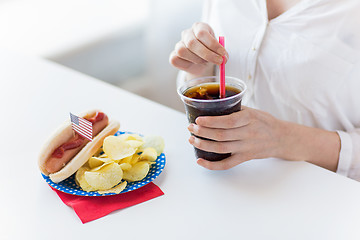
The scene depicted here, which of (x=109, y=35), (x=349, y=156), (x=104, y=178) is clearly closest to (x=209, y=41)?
(x=104, y=178)

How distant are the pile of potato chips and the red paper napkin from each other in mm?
23

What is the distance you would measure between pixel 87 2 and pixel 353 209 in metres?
1.86

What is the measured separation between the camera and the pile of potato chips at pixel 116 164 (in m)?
0.89

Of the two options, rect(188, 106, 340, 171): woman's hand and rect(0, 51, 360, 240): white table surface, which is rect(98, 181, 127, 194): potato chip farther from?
rect(188, 106, 340, 171): woman's hand

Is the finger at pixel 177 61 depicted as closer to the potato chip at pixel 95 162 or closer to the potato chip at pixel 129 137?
the potato chip at pixel 129 137

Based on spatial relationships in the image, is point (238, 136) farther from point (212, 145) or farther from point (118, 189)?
point (118, 189)

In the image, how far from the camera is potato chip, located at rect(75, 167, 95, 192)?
899mm

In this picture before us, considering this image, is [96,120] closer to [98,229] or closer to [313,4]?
[98,229]

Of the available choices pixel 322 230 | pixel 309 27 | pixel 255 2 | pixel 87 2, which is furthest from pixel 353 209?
pixel 87 2

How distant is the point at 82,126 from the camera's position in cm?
94

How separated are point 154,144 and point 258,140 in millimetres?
245

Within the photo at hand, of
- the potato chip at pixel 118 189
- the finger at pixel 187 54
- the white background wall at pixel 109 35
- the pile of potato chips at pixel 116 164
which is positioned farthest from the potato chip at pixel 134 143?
the white background wall at pixel 109 35

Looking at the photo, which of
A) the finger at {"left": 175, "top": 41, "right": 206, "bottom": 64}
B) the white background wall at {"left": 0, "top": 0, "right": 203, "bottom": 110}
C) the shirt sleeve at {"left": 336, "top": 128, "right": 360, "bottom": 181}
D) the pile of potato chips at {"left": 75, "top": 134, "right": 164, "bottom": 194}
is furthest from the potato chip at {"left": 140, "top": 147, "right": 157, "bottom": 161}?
the white background wall at {"left": 0, "top": 0, "right": 203, "bottom": 110}

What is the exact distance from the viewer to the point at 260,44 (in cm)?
129
